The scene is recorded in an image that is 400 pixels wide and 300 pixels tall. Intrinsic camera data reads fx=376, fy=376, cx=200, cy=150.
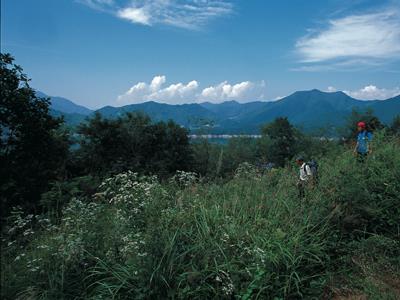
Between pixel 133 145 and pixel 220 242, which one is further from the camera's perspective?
pixel 133 145

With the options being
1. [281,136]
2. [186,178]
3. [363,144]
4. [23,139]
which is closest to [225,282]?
[186,178]

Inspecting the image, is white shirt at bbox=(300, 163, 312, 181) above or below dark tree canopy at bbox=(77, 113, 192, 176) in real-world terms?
above

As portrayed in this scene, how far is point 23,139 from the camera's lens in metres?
12.9

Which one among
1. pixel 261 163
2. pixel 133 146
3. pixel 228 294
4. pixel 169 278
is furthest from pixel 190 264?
pixel 133 146

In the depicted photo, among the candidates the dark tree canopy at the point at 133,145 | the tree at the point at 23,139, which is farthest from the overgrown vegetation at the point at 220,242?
the dark tree canopy at the point at 133,145

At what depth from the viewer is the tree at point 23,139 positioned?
39.4 feet

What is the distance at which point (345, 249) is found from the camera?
443cm

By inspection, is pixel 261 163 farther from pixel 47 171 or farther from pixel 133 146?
pixel 133 146

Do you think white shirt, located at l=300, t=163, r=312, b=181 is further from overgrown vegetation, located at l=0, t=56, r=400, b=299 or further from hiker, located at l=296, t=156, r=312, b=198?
overgrown vegetation, located at l=0, t=56, r=400, b=299

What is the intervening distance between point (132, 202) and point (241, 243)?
1.49 metres

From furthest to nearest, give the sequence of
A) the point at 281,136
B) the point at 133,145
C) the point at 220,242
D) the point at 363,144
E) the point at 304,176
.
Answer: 1. the point at 281,136
2. the point at 133,145
3. the point at 363,144
4. the point at 304,176
5. the point at 220,242

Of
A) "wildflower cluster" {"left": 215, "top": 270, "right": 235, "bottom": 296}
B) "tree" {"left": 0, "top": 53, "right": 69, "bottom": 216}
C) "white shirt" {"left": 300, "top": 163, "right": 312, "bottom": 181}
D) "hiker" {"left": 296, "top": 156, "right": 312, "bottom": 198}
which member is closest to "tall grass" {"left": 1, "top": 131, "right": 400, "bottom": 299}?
"wildflower cluster" {"left": 215, "top": 270, "right": 235, "bottom": 296}

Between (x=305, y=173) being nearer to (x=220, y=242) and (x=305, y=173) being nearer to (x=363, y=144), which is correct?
(x=363, y=144)

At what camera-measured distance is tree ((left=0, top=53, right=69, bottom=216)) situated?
12016 mm
